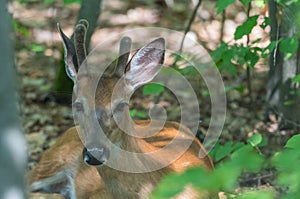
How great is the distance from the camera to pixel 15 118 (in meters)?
2.31

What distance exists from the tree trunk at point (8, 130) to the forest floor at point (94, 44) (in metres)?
4.20

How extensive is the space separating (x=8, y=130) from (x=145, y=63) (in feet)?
8.73

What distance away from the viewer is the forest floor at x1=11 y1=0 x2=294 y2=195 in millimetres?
7340

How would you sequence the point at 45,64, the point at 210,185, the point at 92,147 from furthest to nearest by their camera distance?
the point at 45,64 → the point at 92,147 → the point at 210,185

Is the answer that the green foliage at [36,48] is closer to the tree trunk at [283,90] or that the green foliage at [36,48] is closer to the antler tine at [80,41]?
the tree trunk at [283,90]

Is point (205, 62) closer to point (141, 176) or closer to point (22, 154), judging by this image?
point (141, 176)

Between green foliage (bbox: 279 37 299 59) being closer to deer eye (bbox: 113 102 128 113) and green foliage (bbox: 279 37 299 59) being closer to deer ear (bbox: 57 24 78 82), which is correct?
deer eye (bbox: 113 102 128 113)

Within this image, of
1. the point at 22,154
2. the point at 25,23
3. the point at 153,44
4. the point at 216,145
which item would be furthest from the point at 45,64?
the point at 22,154

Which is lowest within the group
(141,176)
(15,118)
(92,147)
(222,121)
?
(222,121)

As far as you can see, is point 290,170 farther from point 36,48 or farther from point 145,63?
point 36,48

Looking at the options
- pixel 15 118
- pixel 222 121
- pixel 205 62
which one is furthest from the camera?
pixel 222 121

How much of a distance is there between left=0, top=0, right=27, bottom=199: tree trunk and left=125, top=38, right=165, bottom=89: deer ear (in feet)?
8.30

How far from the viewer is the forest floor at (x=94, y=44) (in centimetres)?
734

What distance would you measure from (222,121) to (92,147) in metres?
3.04
